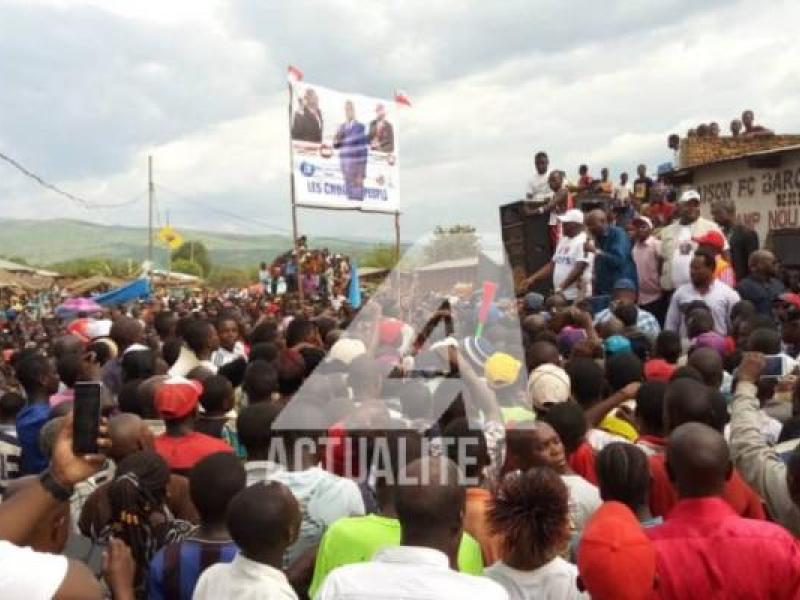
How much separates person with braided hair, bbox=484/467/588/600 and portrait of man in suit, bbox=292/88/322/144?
39.9ft

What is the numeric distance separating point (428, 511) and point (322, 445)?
1.59m

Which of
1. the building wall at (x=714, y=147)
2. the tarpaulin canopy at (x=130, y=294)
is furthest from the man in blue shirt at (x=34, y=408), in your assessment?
the tarpaulin canopy at (x=130, y=294)

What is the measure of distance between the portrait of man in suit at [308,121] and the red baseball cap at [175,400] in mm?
10265

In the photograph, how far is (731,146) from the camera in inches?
664

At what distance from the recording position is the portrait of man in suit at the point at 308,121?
49.0ft

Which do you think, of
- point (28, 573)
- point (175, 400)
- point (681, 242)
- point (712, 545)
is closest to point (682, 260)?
point (681, 242)

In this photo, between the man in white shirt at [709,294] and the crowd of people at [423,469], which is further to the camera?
the man in white shirt at [709,294]

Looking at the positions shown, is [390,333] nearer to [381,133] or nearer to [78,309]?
[381,133]

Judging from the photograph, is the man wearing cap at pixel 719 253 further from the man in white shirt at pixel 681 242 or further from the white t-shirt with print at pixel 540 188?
the white t-shirt with print at pixel 540 188

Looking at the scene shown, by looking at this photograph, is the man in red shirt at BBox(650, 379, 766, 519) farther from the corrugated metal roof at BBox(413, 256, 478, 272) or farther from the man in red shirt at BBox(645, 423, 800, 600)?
the corrugated metal roof at BBox(413, 256, 478, 272)

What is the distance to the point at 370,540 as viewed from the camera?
3441mm

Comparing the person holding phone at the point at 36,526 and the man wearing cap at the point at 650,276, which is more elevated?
the man wearing cap at the point at 650,276

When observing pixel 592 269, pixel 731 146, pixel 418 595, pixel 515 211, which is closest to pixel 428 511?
pixel 418 595

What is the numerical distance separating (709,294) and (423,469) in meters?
5.57
